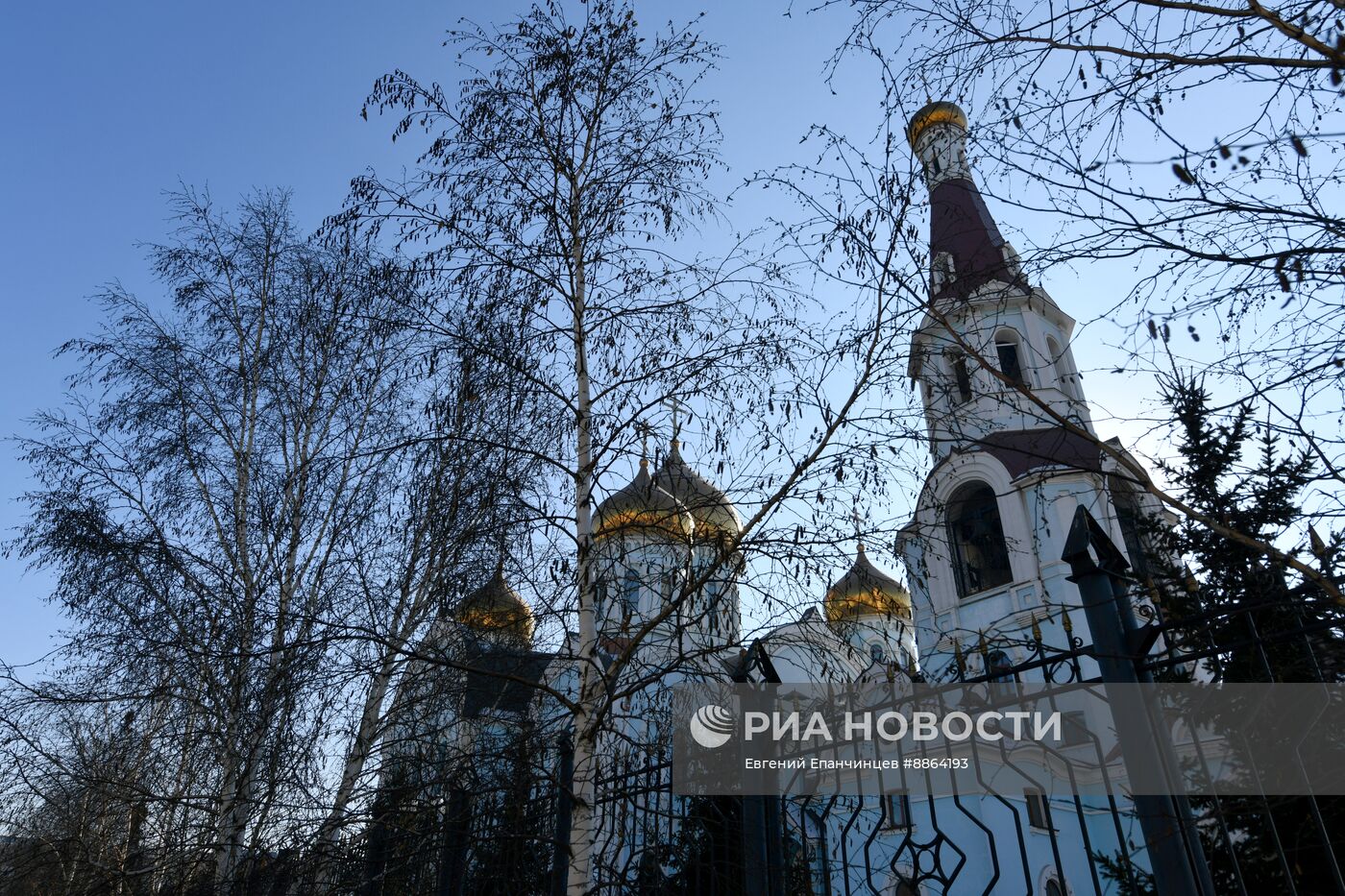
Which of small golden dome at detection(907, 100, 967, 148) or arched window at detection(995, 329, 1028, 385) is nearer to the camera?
small golden dome at detection(907, 100, 967, 148)

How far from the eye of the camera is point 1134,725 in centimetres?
299

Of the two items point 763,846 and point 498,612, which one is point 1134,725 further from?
point 498,612

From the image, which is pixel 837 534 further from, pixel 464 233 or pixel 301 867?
pixel 301 867

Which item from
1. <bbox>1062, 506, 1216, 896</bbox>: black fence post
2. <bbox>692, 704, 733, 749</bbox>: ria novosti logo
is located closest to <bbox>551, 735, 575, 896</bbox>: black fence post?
<bbox>692, 704, 733, 749</bbox>: ria novosti logo

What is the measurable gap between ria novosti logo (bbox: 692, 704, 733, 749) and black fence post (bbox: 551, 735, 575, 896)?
576mm

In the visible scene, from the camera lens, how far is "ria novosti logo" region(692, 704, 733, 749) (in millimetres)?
4305

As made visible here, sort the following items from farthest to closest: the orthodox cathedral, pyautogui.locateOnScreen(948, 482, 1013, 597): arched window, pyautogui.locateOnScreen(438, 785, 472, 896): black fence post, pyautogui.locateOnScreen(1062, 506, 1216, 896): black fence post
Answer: pyautogui.locateOnScreen(948, 482, 1013, 597): arched window
pyautogui.locateOnScreen(438, 785, 472, 896): black fence post
the orthodox cathedral
pyautogui.locateOnScreen(1062, 506, 1216, 896): black fence post

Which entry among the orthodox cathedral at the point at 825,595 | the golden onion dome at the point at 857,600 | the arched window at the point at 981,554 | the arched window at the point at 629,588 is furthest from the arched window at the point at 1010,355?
the arched window at the point at 629,588

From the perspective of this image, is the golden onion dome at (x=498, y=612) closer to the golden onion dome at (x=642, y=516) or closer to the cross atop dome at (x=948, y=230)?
the golden onion dome at (x=642, y=516)

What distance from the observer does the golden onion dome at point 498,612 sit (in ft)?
16.1

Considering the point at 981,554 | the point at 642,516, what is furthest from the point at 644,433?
the point at 981,554

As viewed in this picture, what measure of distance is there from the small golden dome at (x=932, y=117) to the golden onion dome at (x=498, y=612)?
9.18 feet

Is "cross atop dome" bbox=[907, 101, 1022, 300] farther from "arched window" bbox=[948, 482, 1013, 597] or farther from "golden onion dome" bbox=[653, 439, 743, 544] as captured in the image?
"arched window" bbox=[948, 482, 1013, 597]

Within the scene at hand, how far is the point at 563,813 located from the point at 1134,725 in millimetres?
2466
